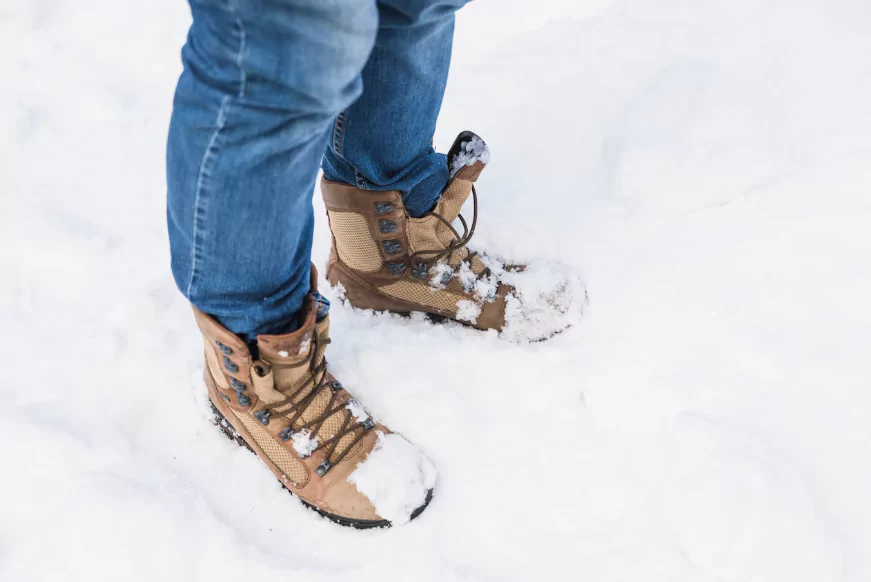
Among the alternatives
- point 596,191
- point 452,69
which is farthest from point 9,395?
point 452,69

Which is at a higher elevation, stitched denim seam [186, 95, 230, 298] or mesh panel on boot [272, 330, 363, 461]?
stitched denim seam [186, 95, 230, 298]

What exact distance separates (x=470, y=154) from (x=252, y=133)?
1.91 feet

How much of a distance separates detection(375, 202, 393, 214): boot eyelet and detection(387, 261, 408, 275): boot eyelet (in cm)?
13

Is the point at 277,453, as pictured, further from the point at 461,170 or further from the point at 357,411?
the point at 461,170

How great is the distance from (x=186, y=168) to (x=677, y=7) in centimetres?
171

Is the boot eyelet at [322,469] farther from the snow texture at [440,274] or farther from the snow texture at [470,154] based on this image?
the snow texture at [470,154]

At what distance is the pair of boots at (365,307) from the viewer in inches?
39.2

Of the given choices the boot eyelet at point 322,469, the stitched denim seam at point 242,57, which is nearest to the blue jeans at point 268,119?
the stitched denim seam at point 242,57

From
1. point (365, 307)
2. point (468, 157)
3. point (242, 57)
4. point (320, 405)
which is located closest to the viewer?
point (242, 57)

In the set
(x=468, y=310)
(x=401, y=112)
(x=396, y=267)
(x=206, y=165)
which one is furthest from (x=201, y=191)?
(x=468, y=310)

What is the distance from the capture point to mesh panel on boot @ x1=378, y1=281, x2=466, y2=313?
1281 millimetres

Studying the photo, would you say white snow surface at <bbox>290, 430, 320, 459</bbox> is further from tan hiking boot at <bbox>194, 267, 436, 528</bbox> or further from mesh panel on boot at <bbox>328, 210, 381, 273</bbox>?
mesh panel on boot at <bbox>328, 210, 381, 273</bbox>

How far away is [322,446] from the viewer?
105 centimetres

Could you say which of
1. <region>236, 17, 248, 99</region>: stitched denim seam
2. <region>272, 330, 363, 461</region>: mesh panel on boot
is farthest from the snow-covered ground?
<region>236, 17, 248, 99</region>: stitched denim seam
